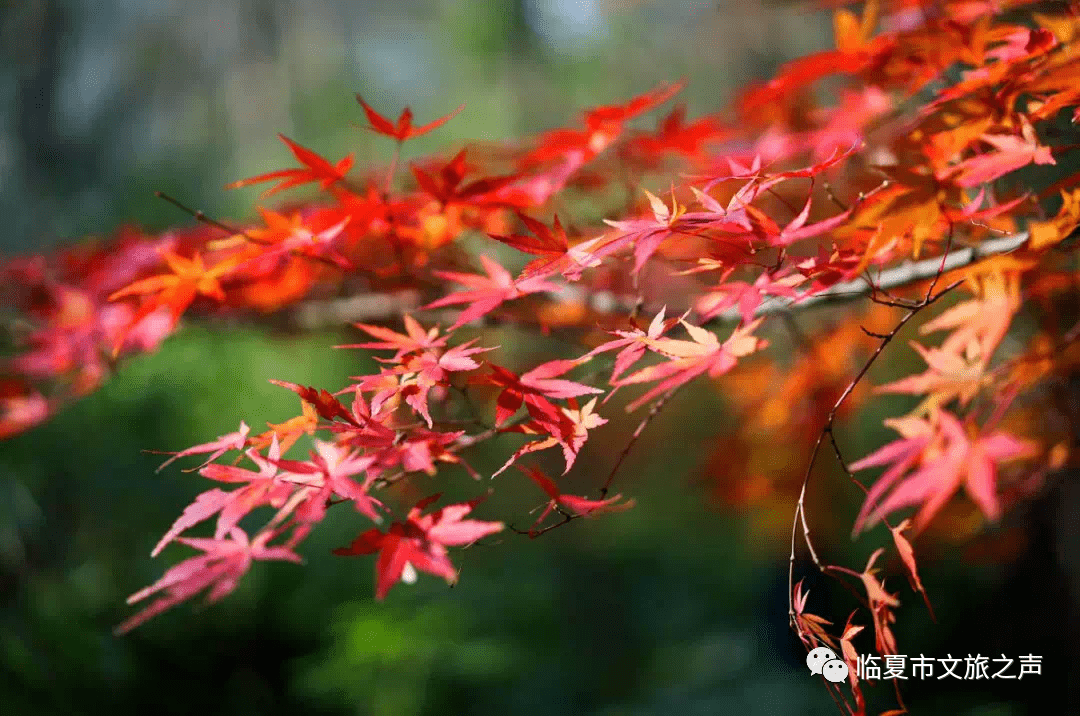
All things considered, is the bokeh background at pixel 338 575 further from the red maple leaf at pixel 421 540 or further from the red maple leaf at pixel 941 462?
the red maple leaf at pixel 941 462

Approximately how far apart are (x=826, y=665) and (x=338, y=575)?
2748 mm

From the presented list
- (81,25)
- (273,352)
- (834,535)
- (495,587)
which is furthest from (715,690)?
(81,25)

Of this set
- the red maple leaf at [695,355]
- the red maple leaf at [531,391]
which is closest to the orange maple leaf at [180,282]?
the red maple leaf at [531,391]

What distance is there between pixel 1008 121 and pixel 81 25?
8.38 m

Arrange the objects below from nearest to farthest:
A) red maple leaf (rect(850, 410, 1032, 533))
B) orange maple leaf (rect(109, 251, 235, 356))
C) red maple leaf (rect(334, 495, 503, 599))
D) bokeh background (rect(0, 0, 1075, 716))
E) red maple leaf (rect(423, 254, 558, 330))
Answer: red maple leaf (rect(850, 410, 1032, 533)), red maple leaf (rect(334, 495, 503, 599)), red maple leaf (rect(423, 254, 558, 330)), orange maple leaf (rect(109, 251, 235, 356)), bokeh background (rect(0, 0, 1075, 716))

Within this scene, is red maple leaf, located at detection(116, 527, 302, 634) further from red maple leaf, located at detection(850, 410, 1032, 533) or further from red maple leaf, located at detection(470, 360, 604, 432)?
red maple leaf, located at detection(850, 410, 1032, 533)

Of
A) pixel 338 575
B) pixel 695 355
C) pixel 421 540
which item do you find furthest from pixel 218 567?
pixel 338 575

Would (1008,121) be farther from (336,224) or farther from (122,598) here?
(122,598)

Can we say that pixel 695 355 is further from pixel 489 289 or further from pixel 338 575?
pixel 338 575

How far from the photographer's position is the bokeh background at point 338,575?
2451 millimetres

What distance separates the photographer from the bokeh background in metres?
2.45

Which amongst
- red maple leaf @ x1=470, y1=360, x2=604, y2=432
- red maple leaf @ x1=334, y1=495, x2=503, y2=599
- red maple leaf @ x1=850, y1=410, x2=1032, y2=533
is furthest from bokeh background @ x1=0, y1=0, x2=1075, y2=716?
red maple leaf @ x1=850, y1=410, x2=1032, y2=533

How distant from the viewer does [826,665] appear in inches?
32.5

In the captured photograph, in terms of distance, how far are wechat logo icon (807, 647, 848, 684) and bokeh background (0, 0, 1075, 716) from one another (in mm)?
434
